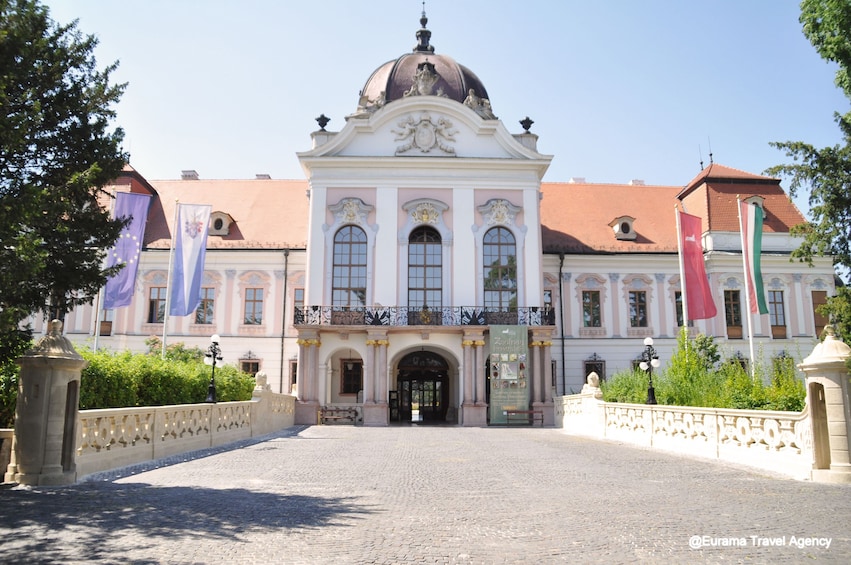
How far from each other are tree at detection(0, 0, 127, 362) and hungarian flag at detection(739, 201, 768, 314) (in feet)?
66.7

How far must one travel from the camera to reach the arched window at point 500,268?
29969mm

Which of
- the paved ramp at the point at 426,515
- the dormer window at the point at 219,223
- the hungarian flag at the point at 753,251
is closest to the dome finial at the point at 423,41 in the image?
the dormer window at the point at 219,223

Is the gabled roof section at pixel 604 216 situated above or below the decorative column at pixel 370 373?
above

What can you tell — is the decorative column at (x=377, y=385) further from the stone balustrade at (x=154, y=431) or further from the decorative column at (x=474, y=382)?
the stone balustrade at (x=154, y=431)

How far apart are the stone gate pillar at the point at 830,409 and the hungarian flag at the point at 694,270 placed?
1516 centimetres

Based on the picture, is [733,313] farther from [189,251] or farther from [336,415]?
[189,251]

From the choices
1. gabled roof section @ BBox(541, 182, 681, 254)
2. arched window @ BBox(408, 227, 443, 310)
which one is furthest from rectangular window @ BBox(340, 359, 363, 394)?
gabled roof section @ BBox(541, 182, 681, 254)

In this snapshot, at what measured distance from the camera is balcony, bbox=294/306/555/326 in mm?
28656

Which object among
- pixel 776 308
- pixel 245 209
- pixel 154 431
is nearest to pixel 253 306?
pixel 245 209

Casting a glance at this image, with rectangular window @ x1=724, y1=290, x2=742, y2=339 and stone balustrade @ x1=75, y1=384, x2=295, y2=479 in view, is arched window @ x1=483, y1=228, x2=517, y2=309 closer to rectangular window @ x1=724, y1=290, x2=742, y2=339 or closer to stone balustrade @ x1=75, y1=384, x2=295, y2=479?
rectangular window @ x1=724, y1=290, x2=742, y2=339

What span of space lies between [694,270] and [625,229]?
10273 mm

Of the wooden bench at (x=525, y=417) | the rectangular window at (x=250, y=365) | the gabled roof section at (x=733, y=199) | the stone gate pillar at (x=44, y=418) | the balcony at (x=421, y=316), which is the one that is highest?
the gabled roof section at (x=733, y=199)

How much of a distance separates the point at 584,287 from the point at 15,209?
1138 inches

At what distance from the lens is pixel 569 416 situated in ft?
82.8
